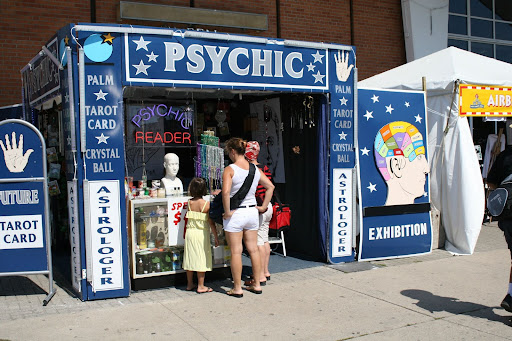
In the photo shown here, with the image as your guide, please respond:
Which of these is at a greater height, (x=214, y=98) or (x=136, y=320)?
(x=214, y=98)

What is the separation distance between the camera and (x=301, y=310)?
5484 millimetres

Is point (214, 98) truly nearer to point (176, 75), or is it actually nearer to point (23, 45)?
point (176, 75)

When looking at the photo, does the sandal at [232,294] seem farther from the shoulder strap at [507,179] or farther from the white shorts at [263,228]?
the shoulder strap at [507,179]

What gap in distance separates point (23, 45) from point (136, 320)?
5.94 m

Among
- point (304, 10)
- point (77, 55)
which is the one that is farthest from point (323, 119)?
point (304, 10)

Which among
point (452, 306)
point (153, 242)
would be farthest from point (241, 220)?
point (452, 306)

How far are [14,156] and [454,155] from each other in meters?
6.05

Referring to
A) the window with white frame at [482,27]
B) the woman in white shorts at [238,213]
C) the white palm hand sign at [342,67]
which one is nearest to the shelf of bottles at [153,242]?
the woman in white shorts at [238,213]

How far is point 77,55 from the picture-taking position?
219 inches

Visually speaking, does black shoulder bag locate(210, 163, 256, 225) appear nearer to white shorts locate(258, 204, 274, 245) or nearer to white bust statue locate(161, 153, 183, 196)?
white shorts locate(258, 204, 274, 245)

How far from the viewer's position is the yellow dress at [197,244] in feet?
19.9

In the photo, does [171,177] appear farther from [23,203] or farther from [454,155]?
[454,155]

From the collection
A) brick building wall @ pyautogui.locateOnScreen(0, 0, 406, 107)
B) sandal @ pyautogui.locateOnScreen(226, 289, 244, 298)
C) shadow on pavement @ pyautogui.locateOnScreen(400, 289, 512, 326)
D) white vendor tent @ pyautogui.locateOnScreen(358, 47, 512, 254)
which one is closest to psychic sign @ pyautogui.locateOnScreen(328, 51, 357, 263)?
shadow on pavement @ pyautogui.locateOnScreen(400, 289, 512, 326)

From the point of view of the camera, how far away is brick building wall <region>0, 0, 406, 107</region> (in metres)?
8.92
